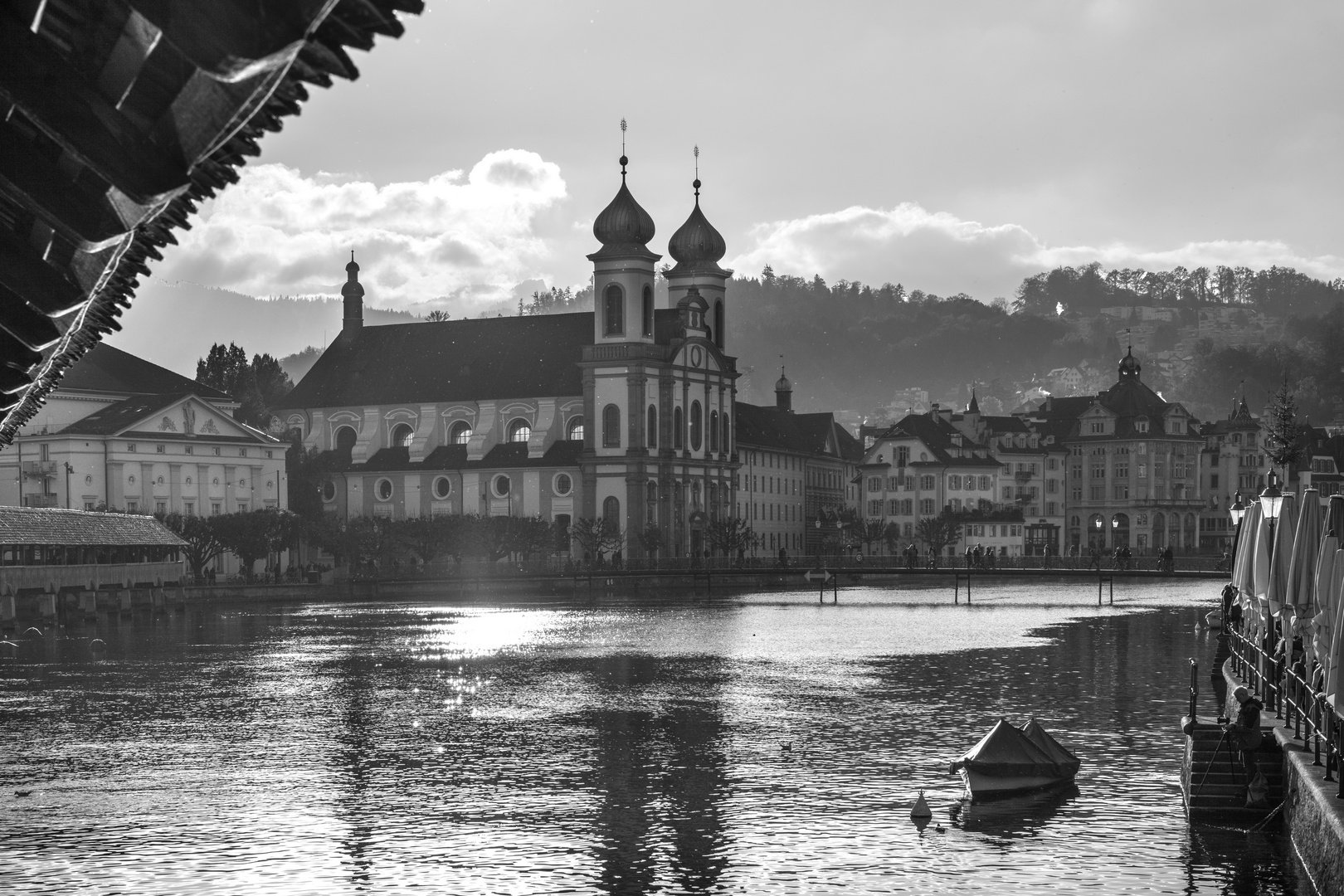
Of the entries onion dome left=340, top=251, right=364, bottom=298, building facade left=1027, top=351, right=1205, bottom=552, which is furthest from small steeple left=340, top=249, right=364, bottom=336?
building facade left=1027, top=351, right=1205, bottom=552

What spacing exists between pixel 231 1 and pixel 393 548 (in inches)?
4884

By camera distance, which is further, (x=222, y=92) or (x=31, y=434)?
(x=31, y=434)

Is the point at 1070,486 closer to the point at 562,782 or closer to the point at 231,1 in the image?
the point at 562,782

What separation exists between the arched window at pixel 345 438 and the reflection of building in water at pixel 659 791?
10032cm

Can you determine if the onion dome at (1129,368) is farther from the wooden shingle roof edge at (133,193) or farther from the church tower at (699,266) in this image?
the wooden shingle roof edge at (133,193)

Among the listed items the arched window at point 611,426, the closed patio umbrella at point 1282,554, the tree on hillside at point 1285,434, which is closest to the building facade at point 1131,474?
the tree on hillside at point 1285,434

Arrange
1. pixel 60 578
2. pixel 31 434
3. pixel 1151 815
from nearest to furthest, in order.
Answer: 1. pixel 1151 815
2. pixel 60 578
3. pixel 31 434

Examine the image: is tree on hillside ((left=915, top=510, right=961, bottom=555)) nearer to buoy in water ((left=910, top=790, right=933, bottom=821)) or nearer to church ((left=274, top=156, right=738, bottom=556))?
church ((left=274, top=156, right=738, bottom=556))

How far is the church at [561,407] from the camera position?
435ft

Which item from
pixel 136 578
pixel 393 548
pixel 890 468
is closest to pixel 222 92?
pixel 136 578

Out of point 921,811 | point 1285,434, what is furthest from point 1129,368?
point 921,811

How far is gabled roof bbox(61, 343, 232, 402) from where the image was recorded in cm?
12062

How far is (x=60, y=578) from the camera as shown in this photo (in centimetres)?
8762

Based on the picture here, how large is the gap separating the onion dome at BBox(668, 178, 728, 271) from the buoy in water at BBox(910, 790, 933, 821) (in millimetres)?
120710
